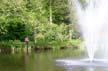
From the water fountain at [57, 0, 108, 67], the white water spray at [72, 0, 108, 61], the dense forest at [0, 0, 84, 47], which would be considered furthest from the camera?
the dense forest at [0, 0, 84, 47]

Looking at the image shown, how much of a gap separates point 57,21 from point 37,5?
7.75m

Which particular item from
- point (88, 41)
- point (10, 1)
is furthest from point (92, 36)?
point (10, 1)

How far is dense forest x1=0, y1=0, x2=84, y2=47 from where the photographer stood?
35750 millimetres

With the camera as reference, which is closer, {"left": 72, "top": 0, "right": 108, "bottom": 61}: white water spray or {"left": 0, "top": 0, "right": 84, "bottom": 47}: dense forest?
{"left": 72, "top": 0, "right": 108, "bottom": 61}: white water spray

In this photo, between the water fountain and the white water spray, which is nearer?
the water fountain

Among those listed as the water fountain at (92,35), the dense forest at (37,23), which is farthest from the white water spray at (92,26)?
the dense forest at (37,23)

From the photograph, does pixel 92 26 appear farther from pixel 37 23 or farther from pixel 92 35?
pixel 37 23

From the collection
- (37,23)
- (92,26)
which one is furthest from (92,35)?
(37,23)

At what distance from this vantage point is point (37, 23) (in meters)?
40.4

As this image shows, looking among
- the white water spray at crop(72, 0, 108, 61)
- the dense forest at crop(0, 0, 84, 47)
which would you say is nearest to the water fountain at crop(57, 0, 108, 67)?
the white water spray at crop(72, 0, 108, 61)

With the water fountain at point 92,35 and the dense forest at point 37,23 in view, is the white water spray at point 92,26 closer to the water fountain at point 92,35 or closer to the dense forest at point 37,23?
the water fountain at point 92,35

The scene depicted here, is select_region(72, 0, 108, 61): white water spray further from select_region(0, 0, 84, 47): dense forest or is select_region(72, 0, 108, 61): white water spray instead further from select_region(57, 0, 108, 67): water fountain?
select_region(0, 0, 84, 47): dense forest

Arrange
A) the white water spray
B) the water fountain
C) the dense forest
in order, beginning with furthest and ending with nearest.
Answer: the dense forest, the white water spray, the water fountain

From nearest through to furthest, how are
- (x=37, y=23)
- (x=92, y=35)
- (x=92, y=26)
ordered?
1. (x=92, y=35)
2. (x=92, y=26)
3. (x=37, y=23)
